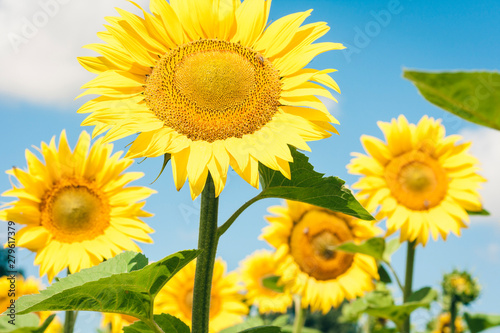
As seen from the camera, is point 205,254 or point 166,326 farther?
point 166,326

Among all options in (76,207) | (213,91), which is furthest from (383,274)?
(213,91)

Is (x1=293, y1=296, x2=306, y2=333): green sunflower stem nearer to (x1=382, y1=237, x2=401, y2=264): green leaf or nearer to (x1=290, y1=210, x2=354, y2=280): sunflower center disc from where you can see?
(x1=290, y1=210, x2=354, y2=280): sunflower center disc

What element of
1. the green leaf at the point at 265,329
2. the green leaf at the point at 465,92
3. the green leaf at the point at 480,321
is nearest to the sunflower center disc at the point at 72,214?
the green leaf at the point at 265,329

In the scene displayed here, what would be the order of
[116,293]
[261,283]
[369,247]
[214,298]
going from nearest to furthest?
[116,293] → [369,247] → [214,298] → [261,283]

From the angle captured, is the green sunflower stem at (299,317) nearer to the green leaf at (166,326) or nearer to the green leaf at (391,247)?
the green leaf at (391,247)

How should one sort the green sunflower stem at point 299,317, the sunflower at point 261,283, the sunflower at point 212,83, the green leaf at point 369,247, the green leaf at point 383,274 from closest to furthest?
the sunflower at point 212,83, the green leaf at point 369,247, the green sunflower stem at point 299,317, the green leaf at point 383,274, the sunflower at point 261,283

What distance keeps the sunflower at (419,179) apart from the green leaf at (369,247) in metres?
0.33

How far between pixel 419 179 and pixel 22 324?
3445mm

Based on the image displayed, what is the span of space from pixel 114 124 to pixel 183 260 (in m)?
0.55

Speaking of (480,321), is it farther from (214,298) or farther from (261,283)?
(261,283)

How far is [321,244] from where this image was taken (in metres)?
4.96

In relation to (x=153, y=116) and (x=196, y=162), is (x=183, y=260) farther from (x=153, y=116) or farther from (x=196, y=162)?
(x=153, y=116)

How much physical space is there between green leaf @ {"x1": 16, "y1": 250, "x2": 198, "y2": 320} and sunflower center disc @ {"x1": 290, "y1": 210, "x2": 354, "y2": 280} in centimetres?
335

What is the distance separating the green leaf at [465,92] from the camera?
1.06 meters
